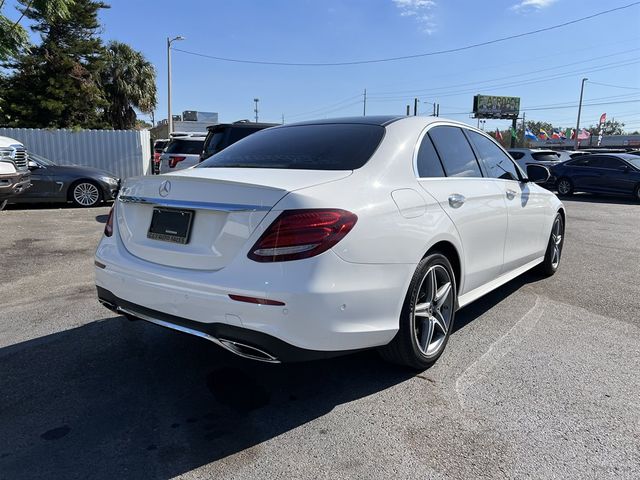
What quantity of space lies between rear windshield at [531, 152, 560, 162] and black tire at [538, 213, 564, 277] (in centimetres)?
1445

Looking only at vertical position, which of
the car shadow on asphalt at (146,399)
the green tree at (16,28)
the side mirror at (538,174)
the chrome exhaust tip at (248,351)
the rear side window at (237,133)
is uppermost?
the green tree at (16,28)

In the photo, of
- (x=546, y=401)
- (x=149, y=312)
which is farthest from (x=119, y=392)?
(x=546, y=401)

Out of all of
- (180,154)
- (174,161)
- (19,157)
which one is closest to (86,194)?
(174,161)

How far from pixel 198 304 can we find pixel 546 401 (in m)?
2.11

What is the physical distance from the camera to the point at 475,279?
3.91 meters

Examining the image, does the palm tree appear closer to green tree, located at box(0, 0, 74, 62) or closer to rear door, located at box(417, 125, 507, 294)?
green tree, located at box(0, 0, 74, 62)

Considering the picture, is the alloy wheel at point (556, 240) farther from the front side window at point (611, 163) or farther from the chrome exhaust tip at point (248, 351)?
the front side window at point (611, 163)

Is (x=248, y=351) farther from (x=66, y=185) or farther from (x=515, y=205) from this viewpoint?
(x=66, y=185)

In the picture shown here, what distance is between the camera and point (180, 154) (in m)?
12.4

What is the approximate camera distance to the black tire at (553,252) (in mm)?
5750

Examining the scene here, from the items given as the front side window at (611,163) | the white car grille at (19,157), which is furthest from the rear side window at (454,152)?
the front side window at (611,163)

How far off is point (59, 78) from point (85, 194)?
48.5 ft

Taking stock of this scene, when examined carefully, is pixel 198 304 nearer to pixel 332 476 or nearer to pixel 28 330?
pixel 332 476

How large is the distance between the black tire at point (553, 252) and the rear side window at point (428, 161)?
2.63 metres
